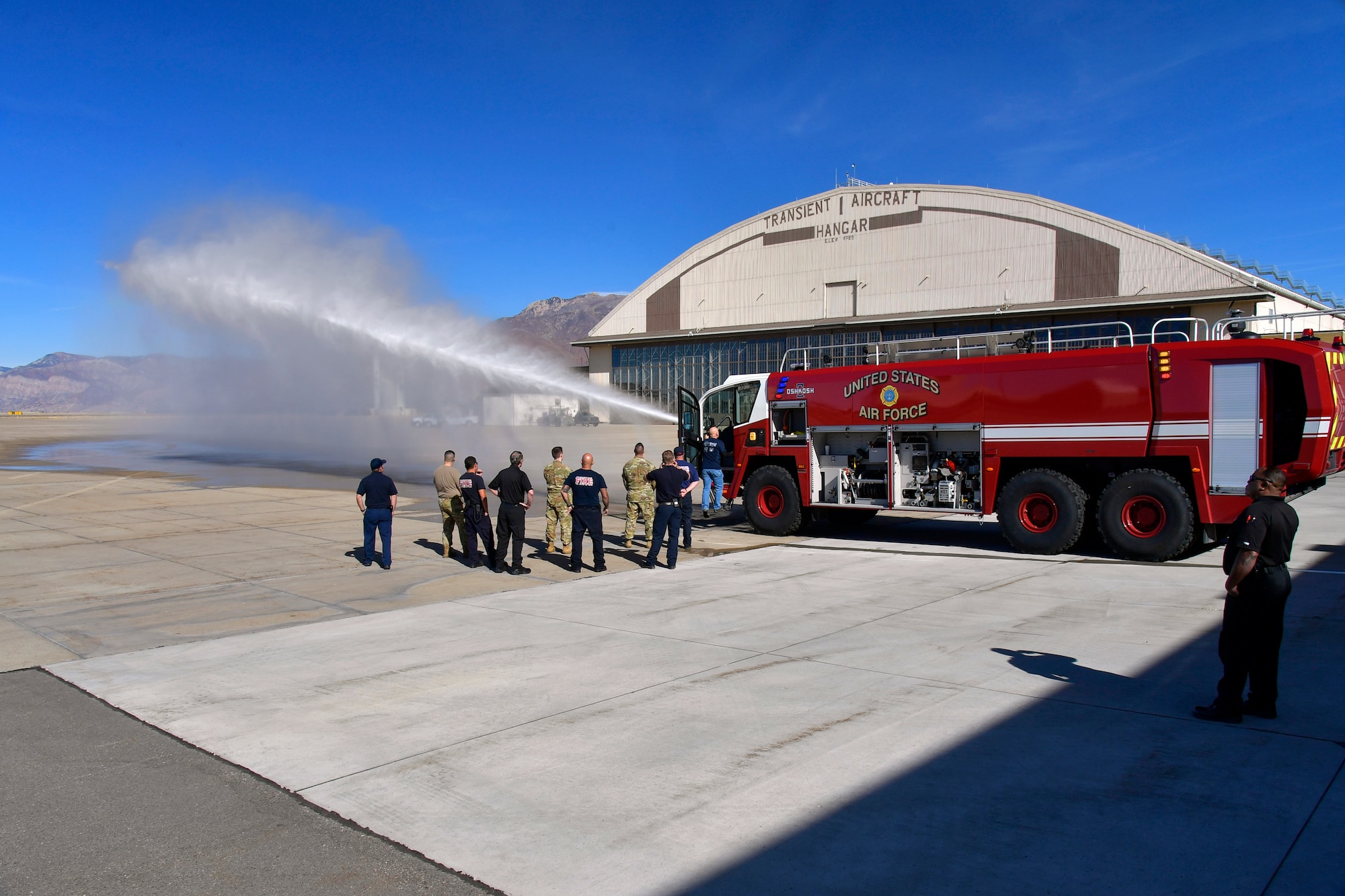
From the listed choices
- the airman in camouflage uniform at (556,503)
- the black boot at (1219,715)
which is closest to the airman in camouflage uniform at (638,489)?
the airman in camouflage uniform at (556,503)

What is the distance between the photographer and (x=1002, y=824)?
422 centimetres

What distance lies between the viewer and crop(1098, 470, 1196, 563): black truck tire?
37.2ft

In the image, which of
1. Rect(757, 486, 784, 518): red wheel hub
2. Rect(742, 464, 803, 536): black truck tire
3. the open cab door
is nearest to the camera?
Rect(742, 464, 803, 536): black truck tire

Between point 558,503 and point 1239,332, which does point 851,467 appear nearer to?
point 558,503

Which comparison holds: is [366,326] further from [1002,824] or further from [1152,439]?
[1002,824]

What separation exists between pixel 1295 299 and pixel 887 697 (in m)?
45.4

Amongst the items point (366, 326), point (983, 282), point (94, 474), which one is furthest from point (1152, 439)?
point (983, 282)

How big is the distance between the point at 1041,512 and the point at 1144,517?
130 centimetres

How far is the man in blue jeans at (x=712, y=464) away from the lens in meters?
16.5

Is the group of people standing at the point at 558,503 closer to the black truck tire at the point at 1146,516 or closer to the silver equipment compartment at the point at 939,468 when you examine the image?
the silver equipment compartment at the point at 939,468

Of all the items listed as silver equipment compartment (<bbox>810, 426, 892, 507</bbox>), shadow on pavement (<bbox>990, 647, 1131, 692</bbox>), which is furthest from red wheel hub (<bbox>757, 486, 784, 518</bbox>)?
shadow on pavement (<bbox>990, 647, 1131, 692</bbox>)

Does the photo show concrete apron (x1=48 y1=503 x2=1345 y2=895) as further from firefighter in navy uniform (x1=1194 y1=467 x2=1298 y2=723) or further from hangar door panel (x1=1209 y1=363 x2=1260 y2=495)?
hangar door panel (x1=1209 y1=363 x2=1260 y2=495)

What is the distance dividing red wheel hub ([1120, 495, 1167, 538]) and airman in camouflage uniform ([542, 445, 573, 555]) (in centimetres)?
740

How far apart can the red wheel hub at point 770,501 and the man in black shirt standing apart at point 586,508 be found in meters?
4.10
